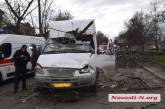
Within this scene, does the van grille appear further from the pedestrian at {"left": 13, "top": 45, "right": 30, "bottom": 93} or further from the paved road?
the pedestrian at {"left": 13, "top": 45, "right": 30, "bottom": 93}

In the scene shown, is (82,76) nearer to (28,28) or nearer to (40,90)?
(40,90)

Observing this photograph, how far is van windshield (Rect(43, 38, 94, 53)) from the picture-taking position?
1266cm

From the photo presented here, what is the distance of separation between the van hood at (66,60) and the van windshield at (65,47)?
48cm

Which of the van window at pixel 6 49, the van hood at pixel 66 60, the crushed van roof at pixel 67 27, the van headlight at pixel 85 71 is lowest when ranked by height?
the van headlight at pixel 85 71

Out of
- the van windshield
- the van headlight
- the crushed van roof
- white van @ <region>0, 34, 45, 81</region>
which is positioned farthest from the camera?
the crushed van roof

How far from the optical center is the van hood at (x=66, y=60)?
11391 millimetres

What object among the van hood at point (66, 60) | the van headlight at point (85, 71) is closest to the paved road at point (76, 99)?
the van headlight at point (85, 71)

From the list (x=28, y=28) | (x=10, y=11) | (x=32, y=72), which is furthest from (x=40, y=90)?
(x=28, y=28)

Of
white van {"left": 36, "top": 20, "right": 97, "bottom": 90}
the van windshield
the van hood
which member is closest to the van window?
the van windshield

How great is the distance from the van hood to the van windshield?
1.57 ft

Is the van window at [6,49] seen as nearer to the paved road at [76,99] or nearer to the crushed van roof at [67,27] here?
A: the crushed van roof at [67,27]

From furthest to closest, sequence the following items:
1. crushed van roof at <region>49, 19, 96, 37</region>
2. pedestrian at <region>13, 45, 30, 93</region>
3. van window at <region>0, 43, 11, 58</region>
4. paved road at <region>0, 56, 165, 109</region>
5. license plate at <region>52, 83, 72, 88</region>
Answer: van window at <region>0, 43, 11, 58</region>
crushed van roof at <region>49, 19, 96, 37</region>
pedestrian at <region>13, 45, 30, 93</region>
license plate at <region>52, 83, 72, 88</region>
paved road at <region>0, 56, 165, 109</region>

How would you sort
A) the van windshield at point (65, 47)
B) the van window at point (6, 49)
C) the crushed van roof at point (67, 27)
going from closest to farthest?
the van windshield at point (65, 47) < the crushed van roof at point (67, 27) < the van window at point (6, 49)

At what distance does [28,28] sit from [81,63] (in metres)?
30.4
